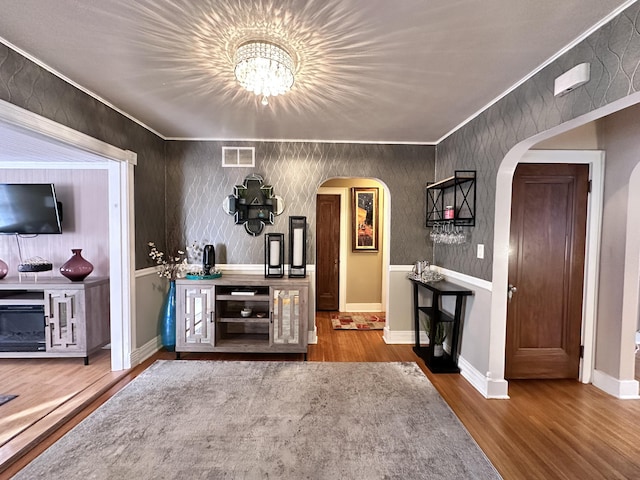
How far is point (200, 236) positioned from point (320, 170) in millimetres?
1721

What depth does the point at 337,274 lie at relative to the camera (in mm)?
5371

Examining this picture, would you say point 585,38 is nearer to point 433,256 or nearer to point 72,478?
point 433,256

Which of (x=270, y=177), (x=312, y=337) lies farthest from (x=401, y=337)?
(x=270, y=177)

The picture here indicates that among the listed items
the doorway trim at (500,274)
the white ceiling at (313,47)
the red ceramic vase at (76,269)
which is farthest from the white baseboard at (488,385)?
the red ceramic vase at (76,269)

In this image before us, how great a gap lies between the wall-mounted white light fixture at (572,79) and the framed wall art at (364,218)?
341 cm

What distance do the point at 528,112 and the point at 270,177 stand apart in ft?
8.74

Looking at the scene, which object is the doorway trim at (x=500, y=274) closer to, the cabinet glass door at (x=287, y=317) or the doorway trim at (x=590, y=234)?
the doorway trim at (x=590, y=234)

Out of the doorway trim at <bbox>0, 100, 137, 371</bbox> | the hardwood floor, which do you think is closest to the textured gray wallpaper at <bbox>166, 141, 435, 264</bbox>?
the doorway trim at <bbox>0, 100, 137, 371</bbox>

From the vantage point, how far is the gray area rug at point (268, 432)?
179 centimetres

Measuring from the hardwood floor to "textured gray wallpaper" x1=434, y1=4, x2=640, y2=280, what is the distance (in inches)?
43.4

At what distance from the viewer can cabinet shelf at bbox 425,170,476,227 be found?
293 cm

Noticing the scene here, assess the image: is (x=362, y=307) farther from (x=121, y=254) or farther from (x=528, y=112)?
(x=528, y=112)

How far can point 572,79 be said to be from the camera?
1.74m

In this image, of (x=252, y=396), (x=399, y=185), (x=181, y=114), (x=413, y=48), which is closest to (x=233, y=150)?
(x=181, y=114)
